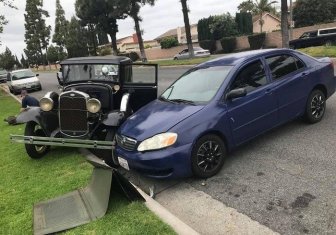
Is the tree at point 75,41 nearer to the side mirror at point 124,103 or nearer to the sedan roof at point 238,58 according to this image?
the side mirror at point 124,103

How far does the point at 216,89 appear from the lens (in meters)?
5.90

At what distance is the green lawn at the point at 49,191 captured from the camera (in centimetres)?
435

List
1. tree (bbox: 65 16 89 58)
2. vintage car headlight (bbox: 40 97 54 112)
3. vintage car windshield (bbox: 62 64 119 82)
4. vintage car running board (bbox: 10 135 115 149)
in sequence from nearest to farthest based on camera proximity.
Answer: vintage car running board (bbox: 10 135 115 149)
vintage car headlight (bbox: 40 97 54 112)
vintage car windshield (bbox: 62 64 119 82)
tree (bbox: 65 16 89 58)

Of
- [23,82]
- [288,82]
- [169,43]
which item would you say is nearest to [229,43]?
[169,43]

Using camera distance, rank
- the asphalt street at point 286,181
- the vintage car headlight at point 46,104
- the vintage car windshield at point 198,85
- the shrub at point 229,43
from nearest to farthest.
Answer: the asphalt street at point 286,181 < the vintage car windshield at point 198,85 < the vintage car headlight at point 46,104 < the shrub at point 229,43

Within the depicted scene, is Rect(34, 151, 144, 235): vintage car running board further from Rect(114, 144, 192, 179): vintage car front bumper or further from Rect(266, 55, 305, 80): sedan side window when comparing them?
Rect(266, 55, 305, 80): sedan side window

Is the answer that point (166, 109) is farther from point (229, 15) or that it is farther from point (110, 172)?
point (229, 15)

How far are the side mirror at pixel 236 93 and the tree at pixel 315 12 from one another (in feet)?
167

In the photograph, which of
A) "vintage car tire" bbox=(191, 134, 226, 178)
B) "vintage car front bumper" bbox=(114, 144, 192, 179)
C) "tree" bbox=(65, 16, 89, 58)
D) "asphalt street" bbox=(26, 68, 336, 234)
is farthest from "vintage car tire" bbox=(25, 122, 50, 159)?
"tree" bbox=(65, 16, 89, 58)

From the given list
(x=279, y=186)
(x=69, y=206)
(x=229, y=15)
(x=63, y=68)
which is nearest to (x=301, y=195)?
(x=279, y=186)

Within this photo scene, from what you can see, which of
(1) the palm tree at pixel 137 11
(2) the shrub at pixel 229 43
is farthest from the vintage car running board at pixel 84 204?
(2) the shrub at pixel 229 43

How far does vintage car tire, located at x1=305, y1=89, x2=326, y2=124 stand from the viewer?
7000mm

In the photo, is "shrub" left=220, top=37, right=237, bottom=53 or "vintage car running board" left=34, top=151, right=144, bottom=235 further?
"shrub" left=220, top=37, right=237, bottom=53

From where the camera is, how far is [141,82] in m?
8.61
